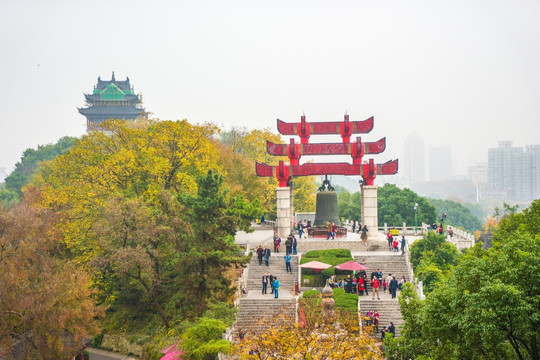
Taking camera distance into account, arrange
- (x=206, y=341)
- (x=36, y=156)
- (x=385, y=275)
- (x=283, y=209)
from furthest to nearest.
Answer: (x=36, y=156)
(x=283, y=209)
(x=385, y=275)
(x=206, y=341)

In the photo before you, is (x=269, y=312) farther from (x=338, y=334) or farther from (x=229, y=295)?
(x=338, y=334)

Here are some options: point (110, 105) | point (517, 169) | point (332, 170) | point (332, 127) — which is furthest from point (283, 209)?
point (517, 169)

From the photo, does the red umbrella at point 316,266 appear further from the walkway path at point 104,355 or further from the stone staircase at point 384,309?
the walkway path at point 104,355

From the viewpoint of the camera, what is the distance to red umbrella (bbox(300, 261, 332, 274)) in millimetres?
27711

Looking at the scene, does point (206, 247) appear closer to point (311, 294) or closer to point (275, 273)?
point (311, 294)

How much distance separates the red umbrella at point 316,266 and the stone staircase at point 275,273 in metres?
1.00

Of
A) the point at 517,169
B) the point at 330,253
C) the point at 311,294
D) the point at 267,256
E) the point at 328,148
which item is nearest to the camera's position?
the point at 311,294

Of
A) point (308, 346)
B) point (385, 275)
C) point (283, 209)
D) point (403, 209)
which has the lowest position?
point (308, 346)

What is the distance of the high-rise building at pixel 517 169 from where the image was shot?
7283 inches

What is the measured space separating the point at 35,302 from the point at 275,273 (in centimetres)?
1193

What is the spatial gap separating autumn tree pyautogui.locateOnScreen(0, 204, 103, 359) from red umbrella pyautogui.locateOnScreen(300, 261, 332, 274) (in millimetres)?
9824

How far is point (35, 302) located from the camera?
21.0 m

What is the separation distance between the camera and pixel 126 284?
28.0 metres

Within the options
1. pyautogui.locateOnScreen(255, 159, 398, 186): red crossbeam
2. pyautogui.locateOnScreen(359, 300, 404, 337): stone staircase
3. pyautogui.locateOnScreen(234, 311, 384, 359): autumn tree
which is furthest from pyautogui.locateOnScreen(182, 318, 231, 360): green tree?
pyautogui.locateOnScreen(255, 159, 398, 186): red crossbeam
